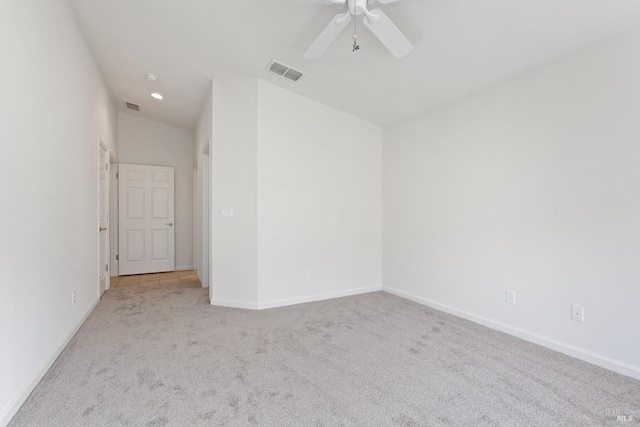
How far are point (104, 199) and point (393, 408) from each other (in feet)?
14.3

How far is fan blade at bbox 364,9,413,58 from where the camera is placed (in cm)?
185

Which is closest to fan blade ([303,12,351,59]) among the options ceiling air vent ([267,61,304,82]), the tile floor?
ceiling air vent ([267,61,304,82])

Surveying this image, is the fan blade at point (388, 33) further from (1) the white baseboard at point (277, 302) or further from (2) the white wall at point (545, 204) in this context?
(1) the white baseboard at point (277, 302)

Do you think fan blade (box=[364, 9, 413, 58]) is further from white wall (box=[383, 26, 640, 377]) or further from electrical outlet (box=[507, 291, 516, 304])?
electrical outlet (box=[507, 291, 516, 304])

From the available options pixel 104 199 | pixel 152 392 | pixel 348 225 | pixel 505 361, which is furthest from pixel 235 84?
pixel 505 361

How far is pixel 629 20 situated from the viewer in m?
1.92

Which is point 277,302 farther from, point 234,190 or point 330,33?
point 330,33

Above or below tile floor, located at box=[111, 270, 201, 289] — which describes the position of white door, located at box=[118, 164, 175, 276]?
above

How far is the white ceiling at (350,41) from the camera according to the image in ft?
6.61

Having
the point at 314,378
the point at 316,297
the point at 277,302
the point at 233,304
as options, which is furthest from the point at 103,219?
the point at 314,378

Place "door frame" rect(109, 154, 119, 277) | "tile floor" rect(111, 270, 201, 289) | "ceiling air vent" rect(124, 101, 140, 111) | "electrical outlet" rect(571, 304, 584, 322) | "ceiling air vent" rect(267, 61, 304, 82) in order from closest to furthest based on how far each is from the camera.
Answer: "electrical outlet" rect(571, 304, 584, 322) → "ceiling air vent" rect(267, 61, 304, 82) → "tile floor" rect(111, 270, 201, 289) → "ceiling air vent" rect(124, 101, 140, 111) → "door frame" rect(109, 154, 119, 277)

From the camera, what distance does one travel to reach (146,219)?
5359 millimetres

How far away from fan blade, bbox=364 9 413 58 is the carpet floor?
2.21m

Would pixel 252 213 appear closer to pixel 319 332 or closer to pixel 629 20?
pixel 319 332
